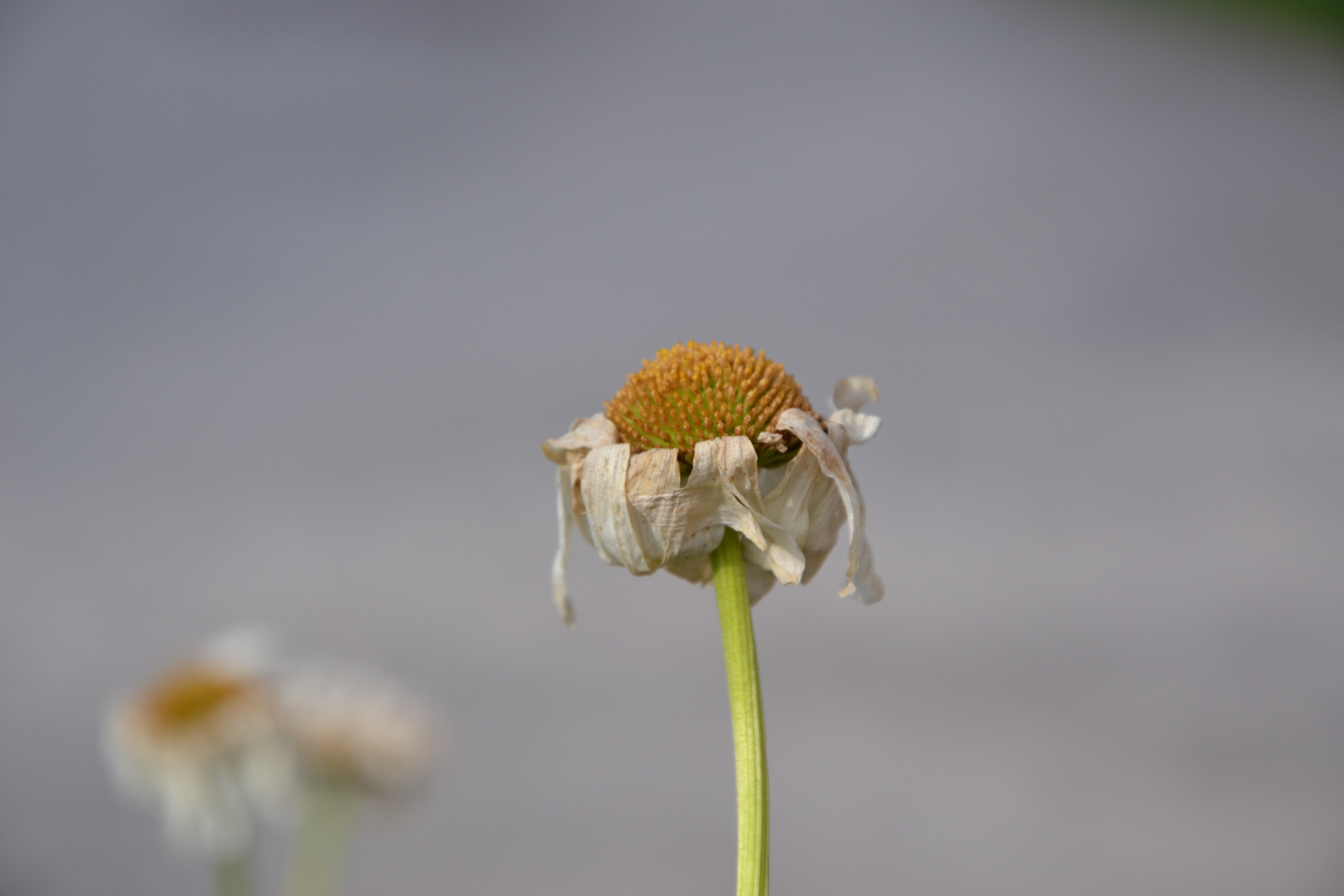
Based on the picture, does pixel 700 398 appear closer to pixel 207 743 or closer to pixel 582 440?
pixel 582 440

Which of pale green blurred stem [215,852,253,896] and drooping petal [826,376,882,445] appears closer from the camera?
drooping petal [826,376,882,445]

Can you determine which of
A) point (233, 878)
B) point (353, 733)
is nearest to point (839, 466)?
point (233, 878)

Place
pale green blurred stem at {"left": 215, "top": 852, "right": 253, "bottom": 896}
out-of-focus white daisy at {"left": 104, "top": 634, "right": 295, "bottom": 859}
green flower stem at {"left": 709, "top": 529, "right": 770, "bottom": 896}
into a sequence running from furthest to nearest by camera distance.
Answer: out-of-focus white daisy at {"left": 104, "top": 634, "right": 295, "bottom": 859} < pale green blurred stem at {"left": 215, "top": 852, "right": 253, "bottom": 896} < green flower stem at {"left": 709, "top": 529, "right": 770, "bottom": 896}

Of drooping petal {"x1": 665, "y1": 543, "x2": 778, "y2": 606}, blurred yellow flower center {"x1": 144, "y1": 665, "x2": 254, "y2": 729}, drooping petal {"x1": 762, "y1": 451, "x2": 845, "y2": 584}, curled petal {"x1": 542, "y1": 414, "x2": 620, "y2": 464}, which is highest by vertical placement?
curled petal {"x1": 542, "y1": 414, "x2": 620, "y2": 464}

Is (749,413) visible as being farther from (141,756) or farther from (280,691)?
(141,756)

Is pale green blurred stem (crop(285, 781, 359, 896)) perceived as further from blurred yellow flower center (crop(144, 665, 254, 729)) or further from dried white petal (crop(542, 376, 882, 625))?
dried white petal (crop(542, 376, 882, 625))

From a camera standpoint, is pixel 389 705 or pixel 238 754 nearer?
pixel 238 754

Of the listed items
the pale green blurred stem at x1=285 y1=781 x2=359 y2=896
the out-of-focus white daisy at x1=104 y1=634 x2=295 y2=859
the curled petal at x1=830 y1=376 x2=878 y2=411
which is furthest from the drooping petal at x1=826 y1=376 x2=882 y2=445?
the out-of-focus white daisy at x1=104 y1=634 x2=295 y2=859

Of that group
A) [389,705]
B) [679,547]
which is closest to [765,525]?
[679,547]
